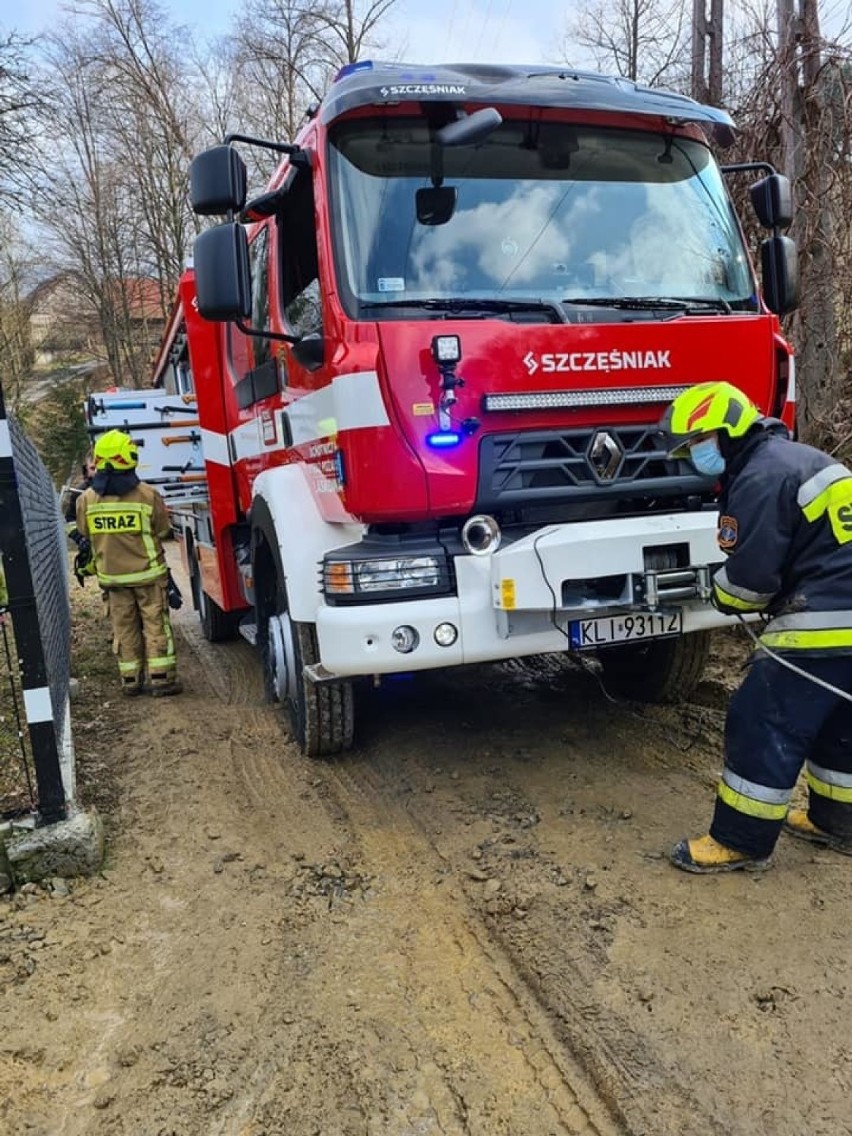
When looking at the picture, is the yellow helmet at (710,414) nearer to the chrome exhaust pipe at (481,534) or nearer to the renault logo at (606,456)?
the renault logo at (606,456)

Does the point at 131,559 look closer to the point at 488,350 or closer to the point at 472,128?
the point at 488,350

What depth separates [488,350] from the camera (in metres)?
3.53

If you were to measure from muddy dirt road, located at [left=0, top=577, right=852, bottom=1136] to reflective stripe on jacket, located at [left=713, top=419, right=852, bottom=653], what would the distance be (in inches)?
36.5

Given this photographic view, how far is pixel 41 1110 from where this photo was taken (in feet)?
7.64

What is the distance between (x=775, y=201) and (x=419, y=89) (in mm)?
1905

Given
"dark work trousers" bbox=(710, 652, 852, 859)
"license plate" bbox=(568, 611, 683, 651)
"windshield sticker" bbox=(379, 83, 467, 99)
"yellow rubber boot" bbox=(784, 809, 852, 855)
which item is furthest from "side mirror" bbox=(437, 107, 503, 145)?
"yellow rubber boot" bbox=(784, 809, 852, 855)

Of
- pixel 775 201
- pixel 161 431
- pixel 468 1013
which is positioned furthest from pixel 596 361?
pixel 161 431

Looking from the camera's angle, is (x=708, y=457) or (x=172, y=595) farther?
(x=172, y=595)

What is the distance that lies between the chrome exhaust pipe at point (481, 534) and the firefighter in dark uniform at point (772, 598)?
0.79 metres

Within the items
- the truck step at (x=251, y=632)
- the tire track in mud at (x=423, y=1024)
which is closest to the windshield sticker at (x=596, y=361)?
the tire track in mud at (x=423, y=1024)

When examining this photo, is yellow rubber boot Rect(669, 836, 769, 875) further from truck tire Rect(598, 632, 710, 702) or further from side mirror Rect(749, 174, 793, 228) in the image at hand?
side mirror Rect(749, 174, 793, 228)

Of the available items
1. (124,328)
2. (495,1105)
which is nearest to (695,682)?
(495,1105)

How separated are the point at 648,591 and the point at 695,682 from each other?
1589 millimetres

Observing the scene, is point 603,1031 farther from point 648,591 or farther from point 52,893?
point 52,893
